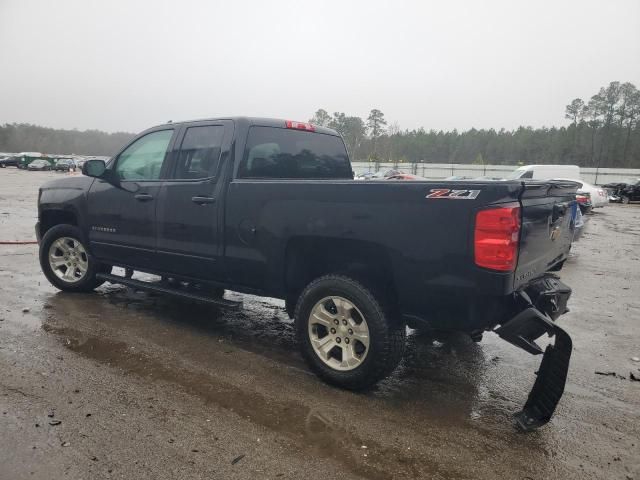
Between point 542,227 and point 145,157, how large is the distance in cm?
380

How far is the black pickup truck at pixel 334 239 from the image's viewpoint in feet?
9.31

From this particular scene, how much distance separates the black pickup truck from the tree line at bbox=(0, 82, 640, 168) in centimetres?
4147

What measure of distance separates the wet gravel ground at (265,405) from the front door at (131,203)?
696 millimetres

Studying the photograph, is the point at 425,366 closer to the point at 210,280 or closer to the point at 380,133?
the point at 210,280

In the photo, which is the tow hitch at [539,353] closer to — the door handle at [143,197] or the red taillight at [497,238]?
the red taillight at [497,238]

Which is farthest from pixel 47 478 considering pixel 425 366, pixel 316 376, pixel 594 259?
pixel 594 259

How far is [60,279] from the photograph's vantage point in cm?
568

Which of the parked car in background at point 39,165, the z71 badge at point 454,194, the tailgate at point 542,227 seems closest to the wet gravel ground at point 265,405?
the tailgate at point 542,227

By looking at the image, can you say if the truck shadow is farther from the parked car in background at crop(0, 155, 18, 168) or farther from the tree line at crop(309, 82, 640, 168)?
the parked car in background at crop(0, 155, 18, 168)

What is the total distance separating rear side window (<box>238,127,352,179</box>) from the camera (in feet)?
13.8

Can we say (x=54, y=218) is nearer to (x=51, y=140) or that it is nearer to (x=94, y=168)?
(x=94, y=168)

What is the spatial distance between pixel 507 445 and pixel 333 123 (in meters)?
75.1

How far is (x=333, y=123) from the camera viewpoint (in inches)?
2960

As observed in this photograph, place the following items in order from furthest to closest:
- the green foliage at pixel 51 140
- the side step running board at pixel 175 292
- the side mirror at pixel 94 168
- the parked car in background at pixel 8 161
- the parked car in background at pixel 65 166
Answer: the green foliage at pixel 51 140, the parked car in background at pixel 8 161, the parked car in background at pixel 65 166, the side mirror at pixel 94 168, the side step running board at pixel 175 292
